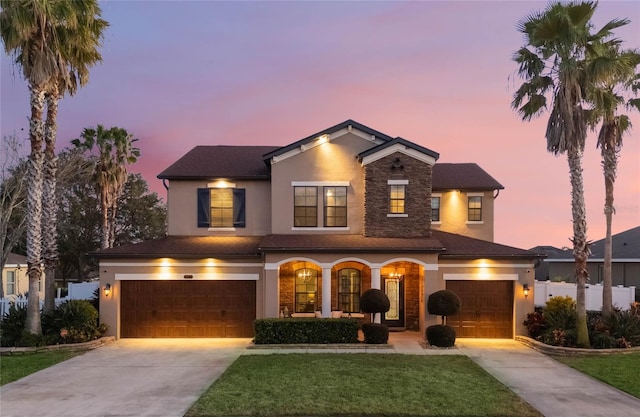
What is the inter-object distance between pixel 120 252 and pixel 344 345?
30.7 ft

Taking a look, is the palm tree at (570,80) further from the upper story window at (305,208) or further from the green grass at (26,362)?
the green grass at (26,362)

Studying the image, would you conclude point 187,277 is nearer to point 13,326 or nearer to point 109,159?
point 13,326

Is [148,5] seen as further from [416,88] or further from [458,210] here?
[458,210]

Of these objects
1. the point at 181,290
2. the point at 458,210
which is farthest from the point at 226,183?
the point at 458,210

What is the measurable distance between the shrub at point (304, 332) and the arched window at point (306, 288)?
2914 mm

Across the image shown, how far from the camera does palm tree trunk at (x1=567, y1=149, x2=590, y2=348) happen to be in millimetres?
15172

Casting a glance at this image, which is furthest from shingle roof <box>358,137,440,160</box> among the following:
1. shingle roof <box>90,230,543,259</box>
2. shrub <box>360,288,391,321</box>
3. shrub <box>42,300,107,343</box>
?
shrub <box>42,300,107,343</box>

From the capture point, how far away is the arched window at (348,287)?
749 inches

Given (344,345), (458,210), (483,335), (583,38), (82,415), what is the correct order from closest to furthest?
(82,415)
(583,38)
(344,345)
(483,335)
(458,210)

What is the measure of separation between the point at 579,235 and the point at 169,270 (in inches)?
584

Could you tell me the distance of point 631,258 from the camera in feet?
86.5

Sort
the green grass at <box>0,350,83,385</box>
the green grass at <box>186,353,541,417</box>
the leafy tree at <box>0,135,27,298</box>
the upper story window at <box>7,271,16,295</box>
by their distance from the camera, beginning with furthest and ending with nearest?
the upper story window at <box>7,271,16,295</box>
the leafy tree at <box>0,135,27,298</box>
the green grass at <box>0,350,83,385</box>
the green grass at <box>186,353,541,417</box>

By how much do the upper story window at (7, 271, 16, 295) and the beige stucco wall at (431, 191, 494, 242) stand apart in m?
27.9

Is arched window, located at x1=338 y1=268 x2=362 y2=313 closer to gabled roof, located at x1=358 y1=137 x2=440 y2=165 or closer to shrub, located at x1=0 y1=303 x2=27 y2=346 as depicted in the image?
gabled roof, located at x1=358 y1=137 x2=440 y2=165
